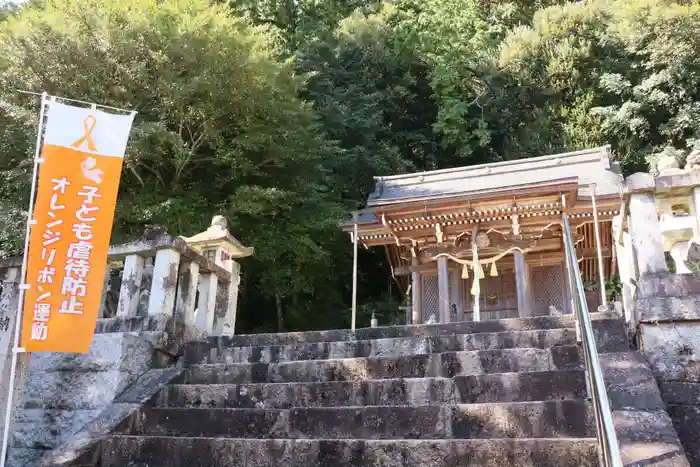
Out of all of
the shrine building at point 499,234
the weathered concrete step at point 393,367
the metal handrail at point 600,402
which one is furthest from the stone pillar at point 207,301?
the shrine building at point 499,234

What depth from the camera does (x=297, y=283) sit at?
14406 mm

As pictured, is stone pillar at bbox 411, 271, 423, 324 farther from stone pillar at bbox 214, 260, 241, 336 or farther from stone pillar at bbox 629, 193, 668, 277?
stone pillar at bbox 629, 193, 668, 277

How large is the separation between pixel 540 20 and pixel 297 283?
15.8 m

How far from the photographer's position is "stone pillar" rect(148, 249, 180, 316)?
18.7 ft

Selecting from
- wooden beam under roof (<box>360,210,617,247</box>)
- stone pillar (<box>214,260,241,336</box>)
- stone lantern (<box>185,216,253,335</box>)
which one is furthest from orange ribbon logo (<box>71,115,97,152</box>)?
wooden beam under roof (<box>360,210,617,247</box>)

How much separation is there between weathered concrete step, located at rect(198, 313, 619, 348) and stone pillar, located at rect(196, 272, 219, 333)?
1.74 feet

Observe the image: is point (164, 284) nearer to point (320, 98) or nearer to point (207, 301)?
point (207, 301)

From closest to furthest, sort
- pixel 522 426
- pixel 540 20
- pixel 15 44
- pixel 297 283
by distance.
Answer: pixel 522 426 < pixel 15 44 < pixel 297 283 < pixel 540 20

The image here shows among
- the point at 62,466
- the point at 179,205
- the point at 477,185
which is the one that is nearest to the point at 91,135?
the point at 62,466

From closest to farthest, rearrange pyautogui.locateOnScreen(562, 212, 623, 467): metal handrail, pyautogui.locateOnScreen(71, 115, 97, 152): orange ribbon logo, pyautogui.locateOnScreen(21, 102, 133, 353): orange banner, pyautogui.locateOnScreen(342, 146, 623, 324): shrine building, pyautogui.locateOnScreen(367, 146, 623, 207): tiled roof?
pyautogui.locateOnScreen(562, 212, 623, 467): metal handrail < pyautogui.locateOnScreen(21, 102, 133, 353): orange banner < pyautogui.locateOnScreen(71, 115, 97, 152): orange ribbon logo < pyautogui.locateOnScreen(342, 146, 623, 324): shrine building < pyautogui.locateOnScreen(367, 146, 623, 207): tiled roof

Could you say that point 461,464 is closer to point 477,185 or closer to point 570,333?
point 570,333

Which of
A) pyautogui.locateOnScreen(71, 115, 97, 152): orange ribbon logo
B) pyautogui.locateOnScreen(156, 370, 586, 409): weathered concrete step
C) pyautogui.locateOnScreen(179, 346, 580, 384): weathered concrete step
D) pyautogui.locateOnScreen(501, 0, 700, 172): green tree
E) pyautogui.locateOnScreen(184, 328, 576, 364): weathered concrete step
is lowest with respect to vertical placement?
pyautogui.locateOnScreen(156, 370, 586, 409): weathered concrete step

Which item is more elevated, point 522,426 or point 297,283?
point 297,283

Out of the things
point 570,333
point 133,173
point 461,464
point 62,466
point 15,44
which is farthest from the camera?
point 133,173
